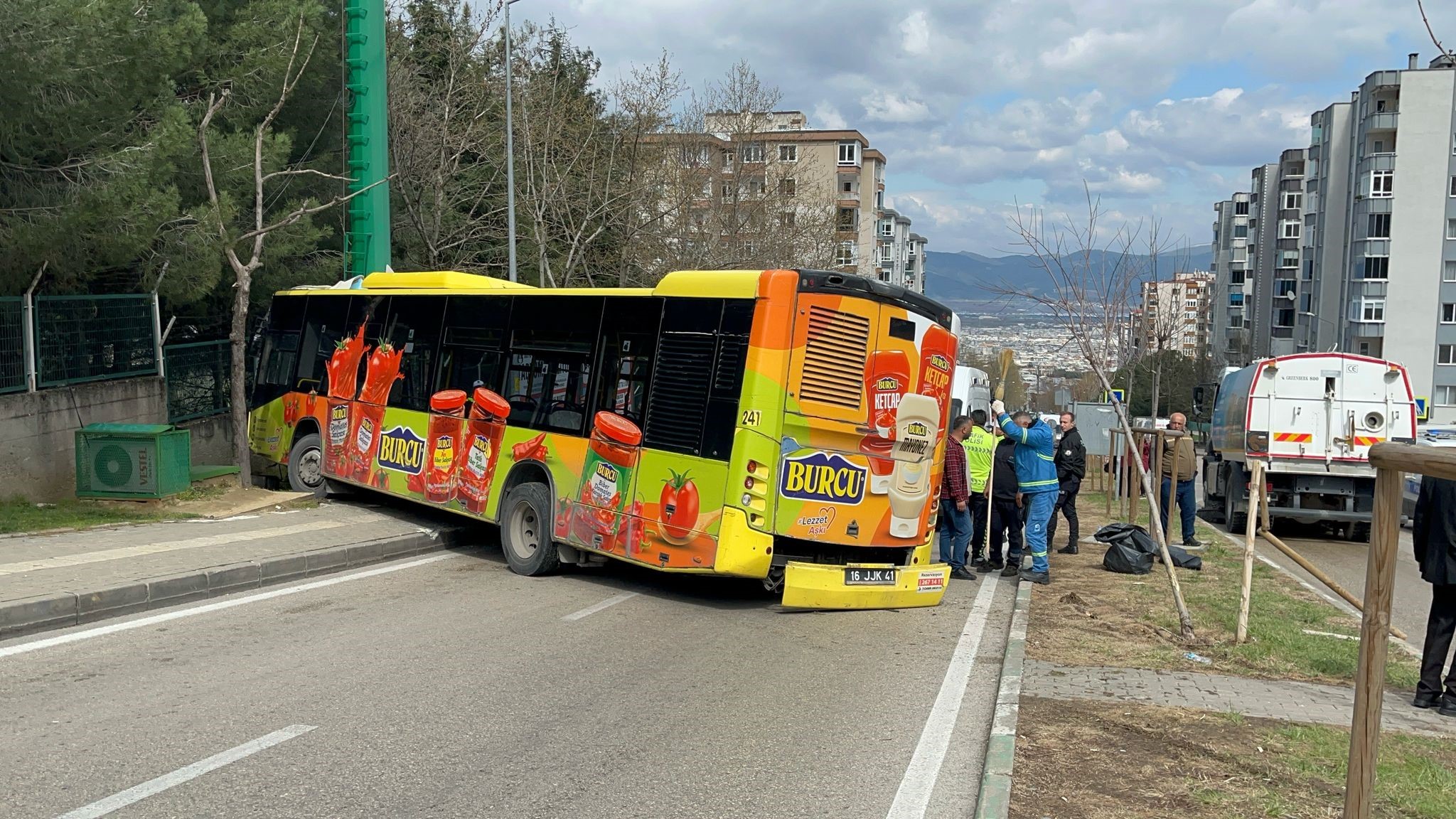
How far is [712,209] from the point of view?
40.3m

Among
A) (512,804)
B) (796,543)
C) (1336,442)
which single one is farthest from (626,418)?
(1336,442)

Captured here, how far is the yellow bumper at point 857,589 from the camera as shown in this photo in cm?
1048

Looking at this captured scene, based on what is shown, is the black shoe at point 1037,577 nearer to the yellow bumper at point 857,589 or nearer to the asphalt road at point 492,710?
the yellow bumper at point 857,589

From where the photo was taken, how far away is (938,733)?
716 centimetres

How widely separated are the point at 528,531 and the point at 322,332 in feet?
17.9

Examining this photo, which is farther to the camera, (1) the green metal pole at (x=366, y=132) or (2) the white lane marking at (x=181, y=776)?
(1) the green metal pole at (x=366, y=132)

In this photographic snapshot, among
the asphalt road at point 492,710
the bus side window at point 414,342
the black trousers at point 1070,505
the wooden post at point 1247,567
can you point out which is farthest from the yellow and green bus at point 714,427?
the black trousers at point 1070,505

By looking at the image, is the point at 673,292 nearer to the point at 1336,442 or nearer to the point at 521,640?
the point at 521,640

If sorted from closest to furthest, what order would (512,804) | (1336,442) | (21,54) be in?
(512,804), (21,54), (1336,442)

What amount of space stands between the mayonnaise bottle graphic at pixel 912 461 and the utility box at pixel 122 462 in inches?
356

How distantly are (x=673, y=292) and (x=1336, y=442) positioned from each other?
1377cm

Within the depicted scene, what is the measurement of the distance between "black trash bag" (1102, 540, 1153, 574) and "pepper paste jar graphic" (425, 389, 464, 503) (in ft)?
24.7

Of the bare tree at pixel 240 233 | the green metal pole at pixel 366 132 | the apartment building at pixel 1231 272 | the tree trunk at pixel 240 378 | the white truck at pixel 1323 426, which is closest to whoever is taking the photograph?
the bare tree at pixel 240 233

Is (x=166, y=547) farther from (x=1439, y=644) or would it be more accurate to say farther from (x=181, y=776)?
(x=1439, y=644)
